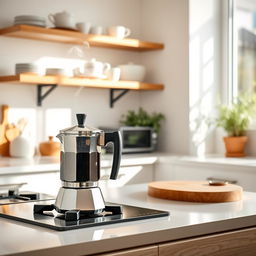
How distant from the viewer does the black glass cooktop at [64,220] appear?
142 centimetres

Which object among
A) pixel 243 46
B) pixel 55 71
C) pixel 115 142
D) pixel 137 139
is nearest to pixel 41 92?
pixel 55 71

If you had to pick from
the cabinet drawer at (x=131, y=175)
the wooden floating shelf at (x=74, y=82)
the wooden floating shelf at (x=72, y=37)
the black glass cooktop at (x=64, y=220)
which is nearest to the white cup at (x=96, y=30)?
the wooden floating shelf at (x=72, y=37)

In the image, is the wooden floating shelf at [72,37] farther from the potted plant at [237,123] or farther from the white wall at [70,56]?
the potted plant at [237,123]

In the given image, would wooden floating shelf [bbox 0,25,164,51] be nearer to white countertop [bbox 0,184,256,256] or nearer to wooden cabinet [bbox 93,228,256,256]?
white countertop [bbox 0,184,256,256]

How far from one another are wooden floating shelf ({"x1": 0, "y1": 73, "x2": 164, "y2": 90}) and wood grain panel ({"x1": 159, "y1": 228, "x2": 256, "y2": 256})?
2284 mm

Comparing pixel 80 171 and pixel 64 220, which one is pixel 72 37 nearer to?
pixel 80 171

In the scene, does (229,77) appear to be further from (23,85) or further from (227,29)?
(23,85)

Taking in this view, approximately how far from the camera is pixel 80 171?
1.57 metres

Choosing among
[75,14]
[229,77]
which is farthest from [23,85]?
[229,77]

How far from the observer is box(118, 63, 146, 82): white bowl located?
4301mm

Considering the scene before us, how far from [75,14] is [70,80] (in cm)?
65

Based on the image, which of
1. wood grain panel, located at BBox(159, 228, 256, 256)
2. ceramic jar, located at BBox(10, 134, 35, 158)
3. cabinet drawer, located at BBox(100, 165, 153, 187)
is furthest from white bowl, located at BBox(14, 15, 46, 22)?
wood grain panel, located at BBox(159, 228, 256, 256)

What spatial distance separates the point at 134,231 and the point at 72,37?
2682 mm

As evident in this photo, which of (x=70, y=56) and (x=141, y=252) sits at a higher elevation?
(x=70, y=56)
